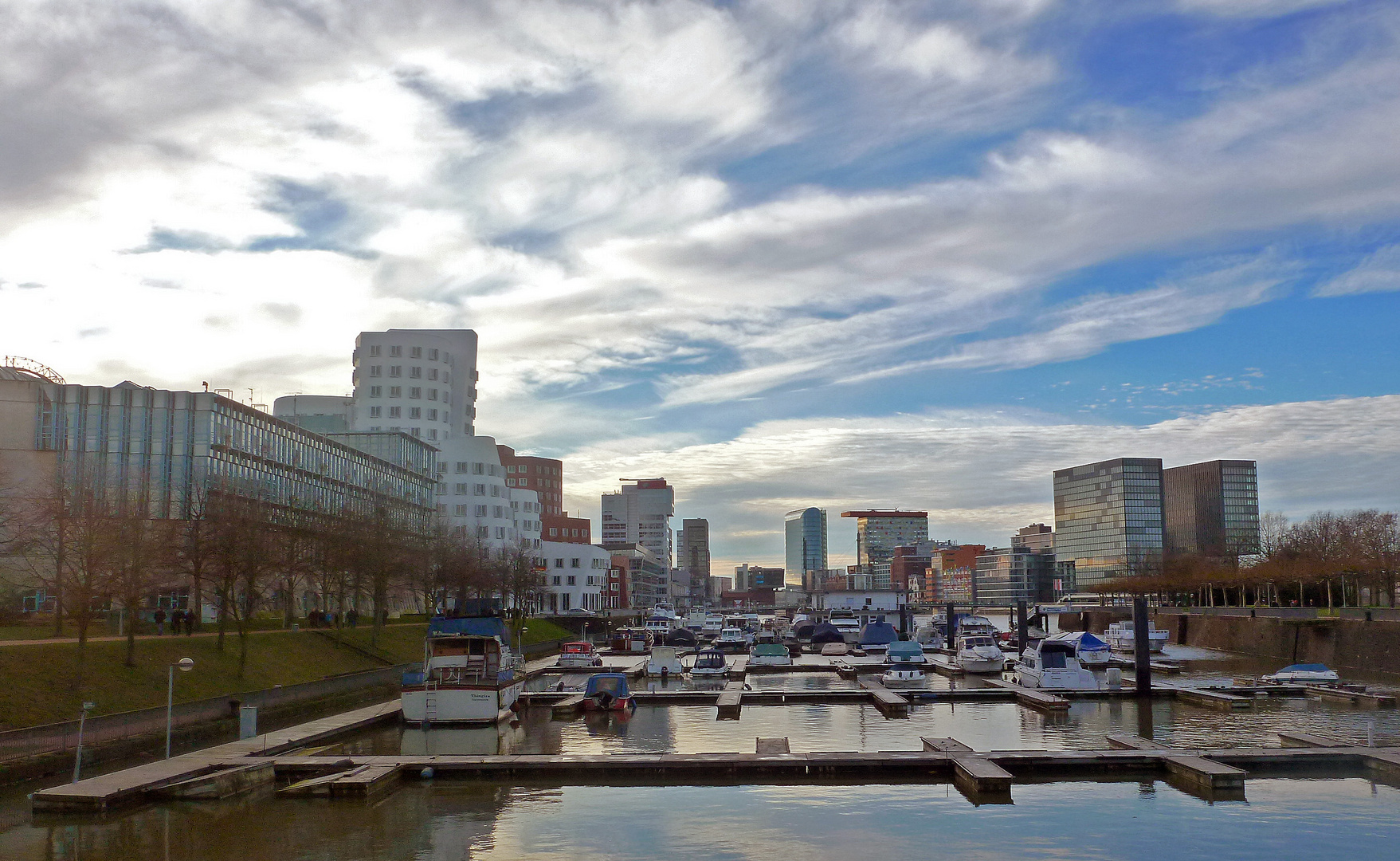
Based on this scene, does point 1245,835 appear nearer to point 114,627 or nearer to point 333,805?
point 333,805

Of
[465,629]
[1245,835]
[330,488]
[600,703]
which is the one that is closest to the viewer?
[1245,835]

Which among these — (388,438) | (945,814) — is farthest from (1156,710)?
(388,438)

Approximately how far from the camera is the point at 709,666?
77.6 m

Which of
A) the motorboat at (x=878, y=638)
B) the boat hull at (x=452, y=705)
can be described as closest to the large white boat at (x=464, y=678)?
the boat hull at (x=452, y=705)

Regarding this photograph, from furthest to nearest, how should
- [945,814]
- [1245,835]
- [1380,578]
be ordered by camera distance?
1. [1380,578]
2. [945,814]
3. [1245,835]

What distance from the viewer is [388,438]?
472 ft

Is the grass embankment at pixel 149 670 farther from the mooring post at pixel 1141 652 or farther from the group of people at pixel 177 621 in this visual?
the mooring post at pixel 1141 652

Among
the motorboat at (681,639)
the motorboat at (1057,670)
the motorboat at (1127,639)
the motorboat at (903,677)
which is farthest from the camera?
the motorboat at (681,639)

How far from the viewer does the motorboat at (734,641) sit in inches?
4557

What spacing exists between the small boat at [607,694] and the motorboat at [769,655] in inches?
1178

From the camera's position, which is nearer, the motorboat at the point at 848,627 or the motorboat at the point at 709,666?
the motorboat at the point at 709,666

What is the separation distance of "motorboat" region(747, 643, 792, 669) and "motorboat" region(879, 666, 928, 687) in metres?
17.6

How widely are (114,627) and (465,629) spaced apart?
21684 millimetres

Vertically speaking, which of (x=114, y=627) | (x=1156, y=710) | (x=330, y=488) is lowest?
(x=1156, y=710)
